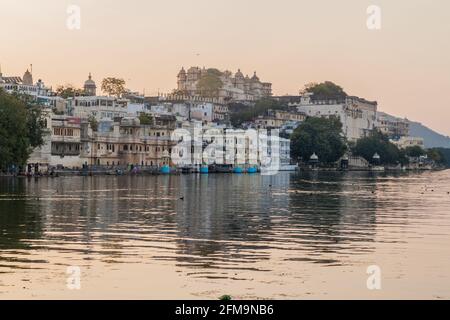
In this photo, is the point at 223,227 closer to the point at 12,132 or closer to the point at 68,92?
the point at 12,132

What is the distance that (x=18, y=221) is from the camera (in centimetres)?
3244

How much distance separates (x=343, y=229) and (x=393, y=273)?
426 inches

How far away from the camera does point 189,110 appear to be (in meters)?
173

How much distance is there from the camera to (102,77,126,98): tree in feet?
591

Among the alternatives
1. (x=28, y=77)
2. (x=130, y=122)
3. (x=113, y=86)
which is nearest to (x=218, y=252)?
(x=130, y=122)

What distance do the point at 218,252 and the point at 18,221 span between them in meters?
11.2

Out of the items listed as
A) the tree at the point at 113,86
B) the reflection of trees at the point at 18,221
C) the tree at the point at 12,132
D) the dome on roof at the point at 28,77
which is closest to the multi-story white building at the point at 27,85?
the dome on roof at the point at 28,77

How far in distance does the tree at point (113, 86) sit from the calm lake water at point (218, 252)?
139 m

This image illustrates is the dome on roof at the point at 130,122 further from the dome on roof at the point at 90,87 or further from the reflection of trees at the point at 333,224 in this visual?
the reflection of trees at the point at 333,224

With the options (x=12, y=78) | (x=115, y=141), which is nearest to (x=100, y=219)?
(x=115, y=141)

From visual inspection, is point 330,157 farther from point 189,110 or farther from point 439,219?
point 439,219

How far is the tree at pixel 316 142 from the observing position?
540 feet

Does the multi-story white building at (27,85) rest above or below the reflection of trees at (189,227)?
above

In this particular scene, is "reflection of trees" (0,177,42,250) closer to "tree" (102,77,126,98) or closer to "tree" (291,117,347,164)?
"tree" (291,117,347,164)
